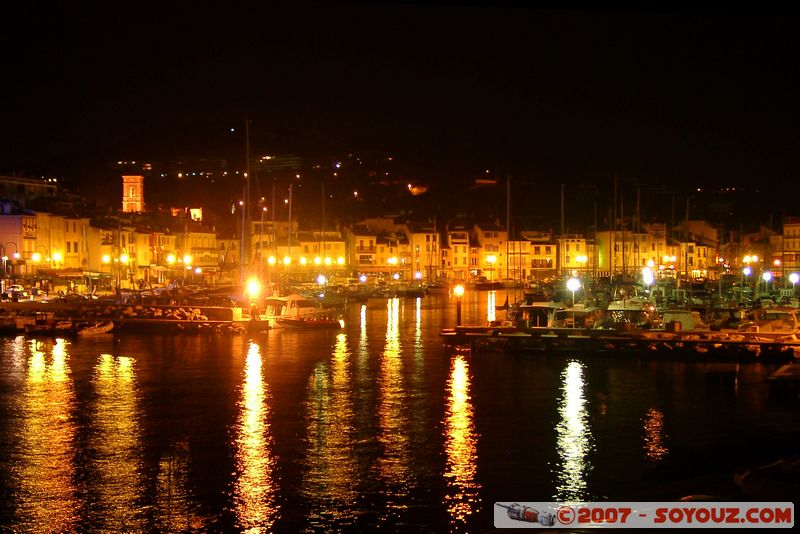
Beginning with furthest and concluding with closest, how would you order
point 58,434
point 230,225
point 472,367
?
point 230,225
point 472,367
point 58,434

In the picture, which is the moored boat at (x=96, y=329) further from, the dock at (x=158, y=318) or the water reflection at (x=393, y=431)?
the water reflection at (x=393, y=431)

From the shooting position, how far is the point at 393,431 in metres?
13.1

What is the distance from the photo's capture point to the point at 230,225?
223ft

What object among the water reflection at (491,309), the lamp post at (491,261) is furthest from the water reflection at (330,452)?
the lamp post at (491,261)

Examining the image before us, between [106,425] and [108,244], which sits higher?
[108,244]

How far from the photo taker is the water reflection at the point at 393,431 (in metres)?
10.4

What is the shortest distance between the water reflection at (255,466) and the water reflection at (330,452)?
0.44 meters

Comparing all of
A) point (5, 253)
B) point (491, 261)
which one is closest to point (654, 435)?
point (5, 253)

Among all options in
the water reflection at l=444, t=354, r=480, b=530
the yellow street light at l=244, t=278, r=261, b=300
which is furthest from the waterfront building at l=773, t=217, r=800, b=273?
the water reflection at l=444, t=354, r=480, b=530

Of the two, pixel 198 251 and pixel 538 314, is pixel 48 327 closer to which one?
pixel 538 314

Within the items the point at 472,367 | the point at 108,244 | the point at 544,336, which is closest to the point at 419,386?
the point at 472,367

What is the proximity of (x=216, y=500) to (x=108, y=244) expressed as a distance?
41894mm

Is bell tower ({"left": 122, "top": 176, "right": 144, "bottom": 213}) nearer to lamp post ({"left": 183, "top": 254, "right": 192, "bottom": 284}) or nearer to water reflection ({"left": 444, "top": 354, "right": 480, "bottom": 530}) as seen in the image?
lamp post ({"left": 183, "top": 254, "right": 192, "bottom": 284})

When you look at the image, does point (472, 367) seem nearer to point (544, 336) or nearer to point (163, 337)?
point (544, 336)
